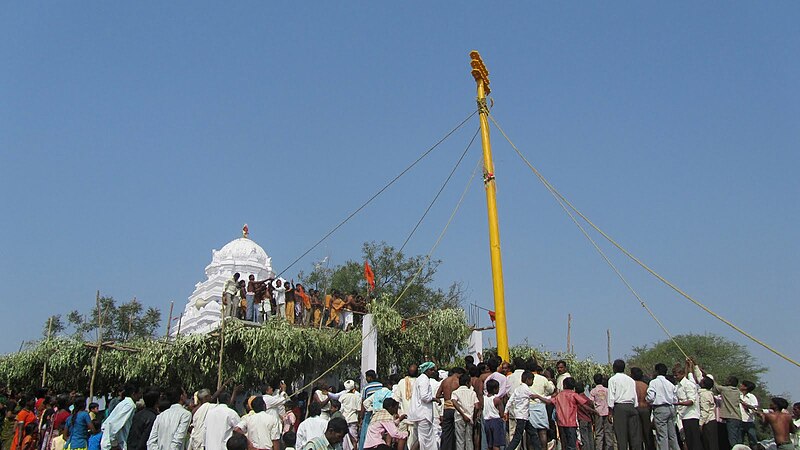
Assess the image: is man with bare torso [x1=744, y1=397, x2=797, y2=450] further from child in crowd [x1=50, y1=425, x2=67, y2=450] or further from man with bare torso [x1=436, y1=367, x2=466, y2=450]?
child in crowd [x1=50, y1=425, x2=67, y2=450]

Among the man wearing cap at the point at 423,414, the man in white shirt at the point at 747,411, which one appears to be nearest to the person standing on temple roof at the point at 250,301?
the man wearing cap at the point at 423,414

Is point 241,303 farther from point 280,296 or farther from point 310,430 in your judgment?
point 310,430

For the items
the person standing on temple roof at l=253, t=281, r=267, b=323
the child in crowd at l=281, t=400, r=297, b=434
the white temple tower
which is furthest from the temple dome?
the child in crowd at l=281, t=400, r=297, b=434

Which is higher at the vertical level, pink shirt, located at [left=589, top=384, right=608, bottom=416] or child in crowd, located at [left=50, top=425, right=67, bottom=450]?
pink shirt, located at [left=589, top=384, right=608, bottom=416]

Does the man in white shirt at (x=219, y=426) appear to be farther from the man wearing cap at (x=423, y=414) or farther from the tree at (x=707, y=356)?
the tree at (x=707, y=356)

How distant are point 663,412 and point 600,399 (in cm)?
103

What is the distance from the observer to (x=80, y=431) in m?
10.4

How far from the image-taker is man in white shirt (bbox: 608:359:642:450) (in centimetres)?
1047

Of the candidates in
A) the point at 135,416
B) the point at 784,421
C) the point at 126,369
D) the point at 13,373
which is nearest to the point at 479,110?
the point at 784,421

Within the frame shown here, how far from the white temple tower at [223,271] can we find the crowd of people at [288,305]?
596 inches

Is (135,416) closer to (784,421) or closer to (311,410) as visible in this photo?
(311,410)

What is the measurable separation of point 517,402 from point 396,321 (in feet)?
33.7

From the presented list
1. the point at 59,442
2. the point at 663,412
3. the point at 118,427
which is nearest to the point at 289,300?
the point at 59,442

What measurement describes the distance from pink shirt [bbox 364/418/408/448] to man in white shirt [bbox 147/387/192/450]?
8.22 ft
